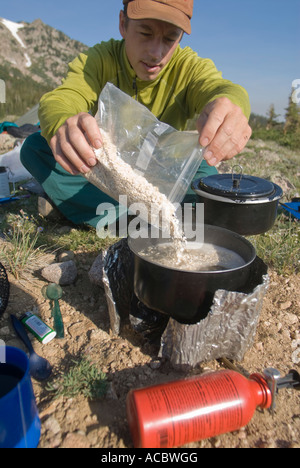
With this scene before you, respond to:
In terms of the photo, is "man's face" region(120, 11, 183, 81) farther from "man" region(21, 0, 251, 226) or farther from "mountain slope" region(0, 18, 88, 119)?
"mountain slope" region(0, 18, 88, 119)

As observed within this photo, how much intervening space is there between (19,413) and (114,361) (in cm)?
67

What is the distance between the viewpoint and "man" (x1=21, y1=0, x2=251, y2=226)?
173 centimetres

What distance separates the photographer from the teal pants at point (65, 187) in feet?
10.3

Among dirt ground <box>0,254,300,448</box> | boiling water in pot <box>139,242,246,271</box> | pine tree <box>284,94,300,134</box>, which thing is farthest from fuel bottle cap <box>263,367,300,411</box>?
pine tree <box>284,94,300,134</box>

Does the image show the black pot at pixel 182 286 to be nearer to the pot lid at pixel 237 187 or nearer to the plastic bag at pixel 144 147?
the plastic bag at pixel 144 147

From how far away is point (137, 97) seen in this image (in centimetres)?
291

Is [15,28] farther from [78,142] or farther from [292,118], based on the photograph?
[78,142]

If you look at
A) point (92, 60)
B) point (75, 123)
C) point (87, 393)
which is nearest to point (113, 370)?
point (87, 393)

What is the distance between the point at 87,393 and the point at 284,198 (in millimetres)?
3689

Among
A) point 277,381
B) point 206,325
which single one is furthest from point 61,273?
point 277,381

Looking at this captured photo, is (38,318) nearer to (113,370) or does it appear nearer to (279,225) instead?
(113,370)

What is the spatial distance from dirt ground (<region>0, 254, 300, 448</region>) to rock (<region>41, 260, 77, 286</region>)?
2.3 inches

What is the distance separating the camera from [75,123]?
1.74 meters

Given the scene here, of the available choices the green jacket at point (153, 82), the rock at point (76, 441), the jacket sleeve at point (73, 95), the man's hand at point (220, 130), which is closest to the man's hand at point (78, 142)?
the jacket sleeve at point (73, 95)
